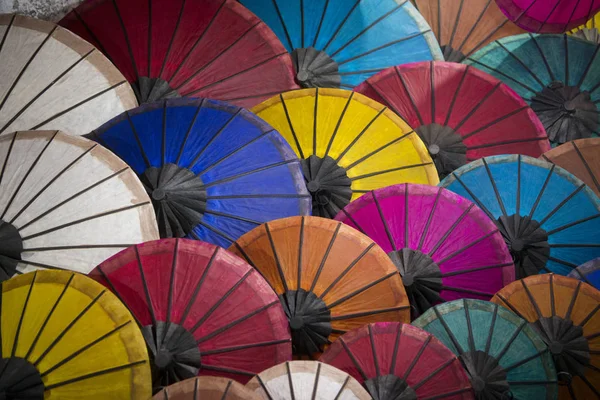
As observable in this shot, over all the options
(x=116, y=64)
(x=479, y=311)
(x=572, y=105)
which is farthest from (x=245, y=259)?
(x=572, y=105)

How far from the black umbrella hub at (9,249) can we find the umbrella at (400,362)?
2731 mm

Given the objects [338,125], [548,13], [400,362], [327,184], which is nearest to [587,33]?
[548,13]

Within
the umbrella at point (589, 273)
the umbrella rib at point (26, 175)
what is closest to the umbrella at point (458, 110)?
the umbrella at point (589, 273)

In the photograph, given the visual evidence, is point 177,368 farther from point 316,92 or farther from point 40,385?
point 316,92

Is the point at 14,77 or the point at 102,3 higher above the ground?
the point at 102,3

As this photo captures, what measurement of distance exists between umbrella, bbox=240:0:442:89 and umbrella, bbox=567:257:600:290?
3.39 m

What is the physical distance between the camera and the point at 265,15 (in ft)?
36.7

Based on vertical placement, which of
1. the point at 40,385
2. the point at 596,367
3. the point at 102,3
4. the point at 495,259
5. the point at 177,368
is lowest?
the point at 40,385

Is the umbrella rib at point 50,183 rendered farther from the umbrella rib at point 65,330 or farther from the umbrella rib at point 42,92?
the umbrella rib at point 65,330

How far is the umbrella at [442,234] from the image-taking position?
942 centimetres

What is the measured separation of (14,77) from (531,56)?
6.51 meters

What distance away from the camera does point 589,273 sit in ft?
31.5

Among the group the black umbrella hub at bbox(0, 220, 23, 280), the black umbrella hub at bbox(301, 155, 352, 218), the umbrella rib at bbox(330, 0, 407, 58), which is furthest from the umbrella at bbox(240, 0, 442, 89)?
the black umbrella hub at bbox(0, 220, 23, 280)

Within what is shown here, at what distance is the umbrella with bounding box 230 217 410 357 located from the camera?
8602mm
